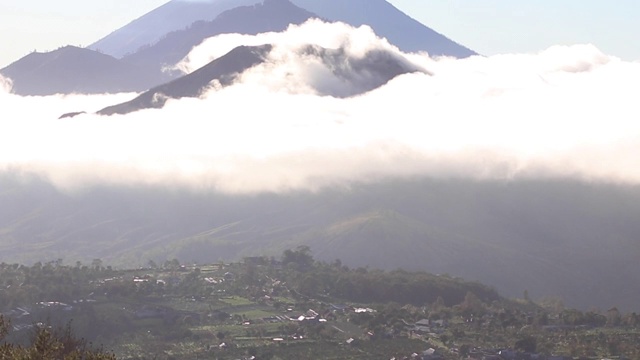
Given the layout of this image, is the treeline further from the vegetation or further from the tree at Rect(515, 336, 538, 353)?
the tree at Rect(515, 336, 538, 353)

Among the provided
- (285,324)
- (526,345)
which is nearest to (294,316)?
(285,324)

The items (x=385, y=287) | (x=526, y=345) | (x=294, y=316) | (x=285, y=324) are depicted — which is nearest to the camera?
(x=526, y=345)

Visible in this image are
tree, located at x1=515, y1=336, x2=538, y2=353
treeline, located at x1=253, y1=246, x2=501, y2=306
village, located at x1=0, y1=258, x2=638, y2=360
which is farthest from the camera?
treeline, located at x1=253, y1=246, x2=501, y2=306

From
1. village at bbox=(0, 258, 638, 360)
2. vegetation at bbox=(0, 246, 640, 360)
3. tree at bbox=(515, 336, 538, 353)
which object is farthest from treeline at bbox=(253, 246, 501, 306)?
tree at bbox=(515, 336, 538, 353)

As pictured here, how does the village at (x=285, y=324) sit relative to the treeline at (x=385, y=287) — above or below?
below

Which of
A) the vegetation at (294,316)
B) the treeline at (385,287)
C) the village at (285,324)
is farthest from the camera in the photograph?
the treeline at (385,287)

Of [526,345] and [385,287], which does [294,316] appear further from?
[526,345]

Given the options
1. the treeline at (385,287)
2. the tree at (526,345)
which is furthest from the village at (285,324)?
the treeline at (385,287)

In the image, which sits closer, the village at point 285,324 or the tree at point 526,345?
the village at point 285,324

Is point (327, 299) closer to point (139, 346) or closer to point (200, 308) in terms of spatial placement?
point (200, 308)

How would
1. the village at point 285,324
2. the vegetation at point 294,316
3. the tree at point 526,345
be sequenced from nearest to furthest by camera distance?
the village at point 285,324, the vegetation at point 294,316, the tree at point 526,345

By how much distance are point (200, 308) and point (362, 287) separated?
30210 millimetres

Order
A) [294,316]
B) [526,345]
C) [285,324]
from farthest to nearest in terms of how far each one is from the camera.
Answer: [294,316], [285,324], [526,345]

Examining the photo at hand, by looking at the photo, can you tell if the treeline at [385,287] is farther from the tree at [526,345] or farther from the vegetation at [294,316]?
the tree at [526,345]
